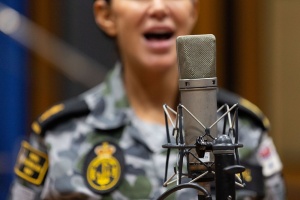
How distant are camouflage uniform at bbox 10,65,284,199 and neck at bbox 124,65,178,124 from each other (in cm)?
2

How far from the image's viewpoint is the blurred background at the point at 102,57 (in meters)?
3.82

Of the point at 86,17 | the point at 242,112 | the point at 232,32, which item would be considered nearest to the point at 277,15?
the point at 232,32

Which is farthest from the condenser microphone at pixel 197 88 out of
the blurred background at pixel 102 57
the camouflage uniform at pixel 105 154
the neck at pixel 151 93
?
the blurred background at pixel 102 57

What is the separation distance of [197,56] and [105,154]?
0.80m

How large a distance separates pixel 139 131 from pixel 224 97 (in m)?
0.21

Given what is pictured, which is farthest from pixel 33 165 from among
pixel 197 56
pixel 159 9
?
pixel 197 56

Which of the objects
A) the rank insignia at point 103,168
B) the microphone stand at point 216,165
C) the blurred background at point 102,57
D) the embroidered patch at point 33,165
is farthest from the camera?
the blurred background at point 102,57

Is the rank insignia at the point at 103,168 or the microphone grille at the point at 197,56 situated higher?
the microphone grille at the point at 197,56

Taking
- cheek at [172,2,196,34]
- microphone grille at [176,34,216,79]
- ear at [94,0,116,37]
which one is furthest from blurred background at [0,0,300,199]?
microphone grille at [176,34,216,79]

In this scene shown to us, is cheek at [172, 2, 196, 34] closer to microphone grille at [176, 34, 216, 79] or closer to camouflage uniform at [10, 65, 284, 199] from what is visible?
camouflage uniform at [10, 65, 284, 199]

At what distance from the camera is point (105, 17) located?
2371mm

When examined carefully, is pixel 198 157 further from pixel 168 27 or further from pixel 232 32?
pixel 232 32

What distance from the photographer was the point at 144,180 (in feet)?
7.17

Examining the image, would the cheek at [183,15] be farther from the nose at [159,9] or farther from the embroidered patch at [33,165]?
the embroidered patch at [33,165]
